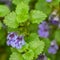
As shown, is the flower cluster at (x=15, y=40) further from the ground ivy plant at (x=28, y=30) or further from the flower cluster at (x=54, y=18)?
the flower cluster at (x=54, y=18)

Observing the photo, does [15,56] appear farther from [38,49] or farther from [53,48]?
[53,48]

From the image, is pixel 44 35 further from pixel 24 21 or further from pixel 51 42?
pixel 24 21

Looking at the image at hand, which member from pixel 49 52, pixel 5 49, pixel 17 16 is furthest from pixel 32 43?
pixel 5 49

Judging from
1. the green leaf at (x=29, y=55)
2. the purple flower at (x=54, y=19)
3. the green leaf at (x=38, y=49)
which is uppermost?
the purple flower at (x=54, y=19)

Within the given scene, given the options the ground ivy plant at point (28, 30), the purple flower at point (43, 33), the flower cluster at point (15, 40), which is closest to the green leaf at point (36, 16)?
the ground ivy plant at point (28, 30)

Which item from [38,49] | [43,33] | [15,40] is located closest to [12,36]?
[15,40]

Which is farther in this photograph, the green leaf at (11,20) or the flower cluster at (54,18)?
the flower cluster at (54,18)

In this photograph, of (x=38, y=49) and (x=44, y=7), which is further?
(x=44, y=7)
